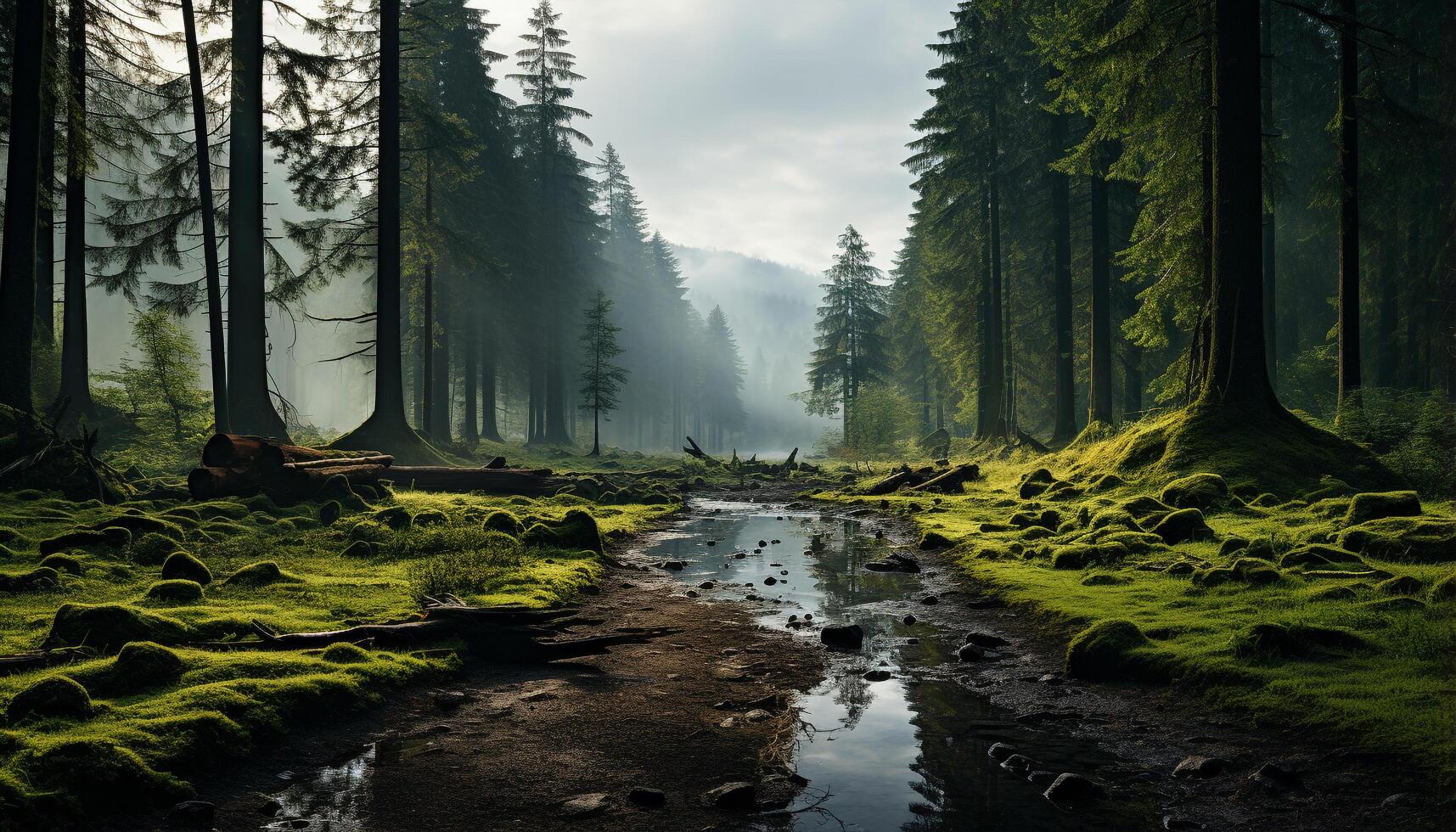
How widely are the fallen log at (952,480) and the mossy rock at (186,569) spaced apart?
16.0 m

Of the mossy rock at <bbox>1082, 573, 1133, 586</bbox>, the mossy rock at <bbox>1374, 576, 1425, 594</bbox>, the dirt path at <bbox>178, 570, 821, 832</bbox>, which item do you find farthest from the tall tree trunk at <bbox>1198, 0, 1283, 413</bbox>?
the dirt path at <bbox>178, 570, 821, 832</bbox>

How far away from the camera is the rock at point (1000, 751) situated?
4.56m

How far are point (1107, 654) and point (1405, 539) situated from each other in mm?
4216

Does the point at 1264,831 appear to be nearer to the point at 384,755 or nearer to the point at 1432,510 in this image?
the point at 384,755

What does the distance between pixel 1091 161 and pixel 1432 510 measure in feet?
42.0

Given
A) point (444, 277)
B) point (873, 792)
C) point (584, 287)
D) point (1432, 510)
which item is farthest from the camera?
A: point (584, 287)

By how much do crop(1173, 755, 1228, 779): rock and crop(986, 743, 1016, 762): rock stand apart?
846mm

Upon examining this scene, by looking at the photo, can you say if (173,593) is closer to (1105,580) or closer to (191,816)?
(191,816)

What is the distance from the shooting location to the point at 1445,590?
5.89m

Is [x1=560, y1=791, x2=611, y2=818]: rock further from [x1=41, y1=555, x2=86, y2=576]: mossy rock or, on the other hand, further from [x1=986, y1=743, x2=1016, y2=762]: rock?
[x1=41, y1=555, x2=86, y2=576]: mossy rock

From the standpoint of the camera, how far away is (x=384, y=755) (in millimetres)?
4590

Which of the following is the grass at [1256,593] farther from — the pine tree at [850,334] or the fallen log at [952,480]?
the pine tree at [850,334]

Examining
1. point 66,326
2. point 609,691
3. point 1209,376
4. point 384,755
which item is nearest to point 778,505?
point 1209,376

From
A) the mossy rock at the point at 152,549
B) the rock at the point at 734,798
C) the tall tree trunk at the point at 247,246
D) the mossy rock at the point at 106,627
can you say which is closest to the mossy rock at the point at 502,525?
the mossy rock at the point at 152,549
